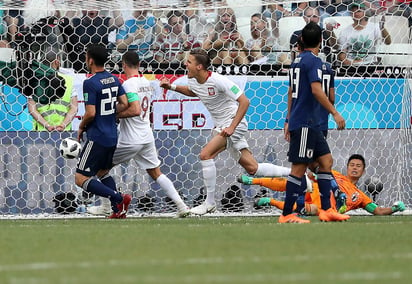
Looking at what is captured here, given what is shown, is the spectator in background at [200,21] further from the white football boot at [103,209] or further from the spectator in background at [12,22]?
the white football boot at [103,209]

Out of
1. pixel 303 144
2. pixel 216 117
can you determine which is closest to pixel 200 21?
pixel 216 117

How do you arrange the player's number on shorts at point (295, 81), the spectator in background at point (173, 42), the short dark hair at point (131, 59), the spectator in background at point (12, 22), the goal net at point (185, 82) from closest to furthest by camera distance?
1. the player's number on shorts at point (295, 81)
2. the short dark hair at point (131, 59)
3. the goal net at point (185, 82)
4. the spectator in background at point (12, 22)
5. the spectator in background at point (173, 42)

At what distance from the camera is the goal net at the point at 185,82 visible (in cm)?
1253

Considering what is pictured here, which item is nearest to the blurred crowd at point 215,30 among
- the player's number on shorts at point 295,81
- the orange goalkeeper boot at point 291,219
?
the player's number on shorts at point 295,81

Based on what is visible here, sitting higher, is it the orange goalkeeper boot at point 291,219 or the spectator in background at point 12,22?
the spectator in background at point 12,22

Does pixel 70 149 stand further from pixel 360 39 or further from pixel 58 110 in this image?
pixel 360 39

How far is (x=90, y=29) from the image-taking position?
13.2 metres

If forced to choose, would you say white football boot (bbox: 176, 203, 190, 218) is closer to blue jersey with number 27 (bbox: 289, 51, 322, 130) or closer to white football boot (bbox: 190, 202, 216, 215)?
white football boot (bbox: 190, 202, 216, 215)

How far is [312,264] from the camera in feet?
18.6

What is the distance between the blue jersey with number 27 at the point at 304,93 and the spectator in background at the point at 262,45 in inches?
141

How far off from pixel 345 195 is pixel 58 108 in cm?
384

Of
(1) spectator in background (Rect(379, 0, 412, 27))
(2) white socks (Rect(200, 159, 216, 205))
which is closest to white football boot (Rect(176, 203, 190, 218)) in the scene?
(2) white socks (Rect(200, 159, 216, 205))

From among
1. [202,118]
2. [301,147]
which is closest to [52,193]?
[202,118]

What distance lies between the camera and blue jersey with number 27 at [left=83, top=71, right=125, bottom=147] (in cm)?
1085
